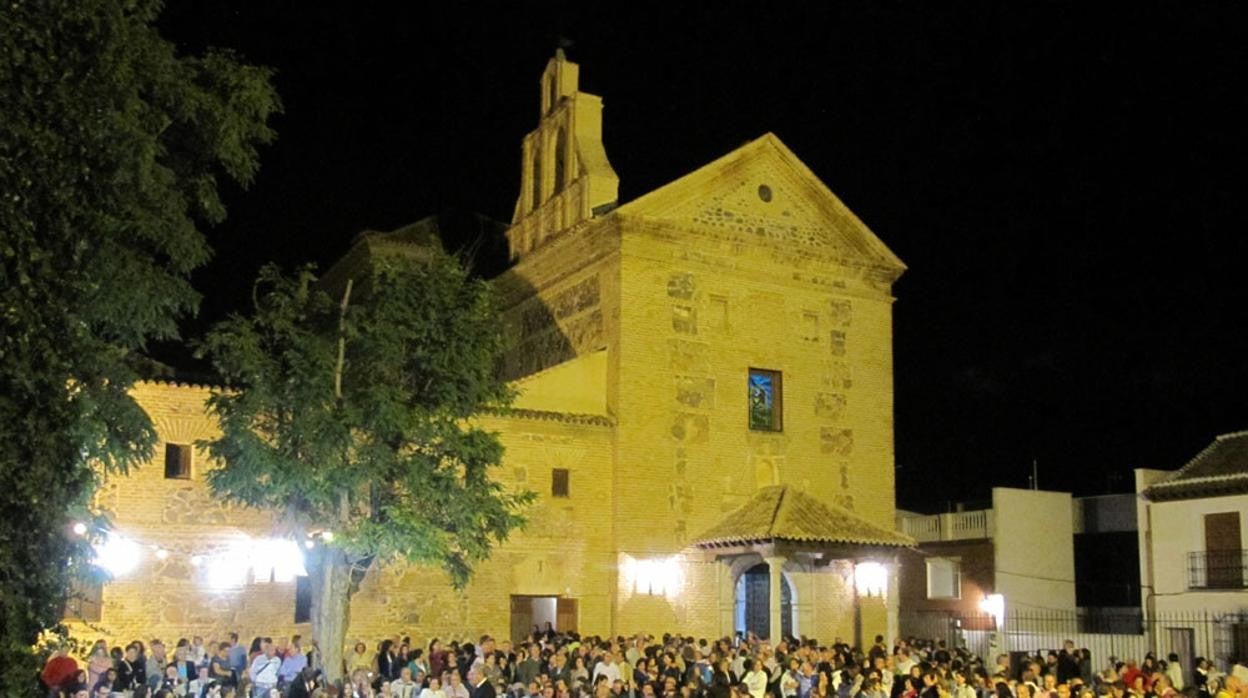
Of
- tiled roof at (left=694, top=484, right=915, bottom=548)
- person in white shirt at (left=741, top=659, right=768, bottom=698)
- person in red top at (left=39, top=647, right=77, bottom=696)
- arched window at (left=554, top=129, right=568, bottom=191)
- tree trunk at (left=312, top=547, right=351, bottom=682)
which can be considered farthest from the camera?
arched window at (left=554, top=129, right=568, bottom=191)

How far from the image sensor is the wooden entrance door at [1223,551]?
2903 cm

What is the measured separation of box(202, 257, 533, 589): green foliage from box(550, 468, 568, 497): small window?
5.05 metres

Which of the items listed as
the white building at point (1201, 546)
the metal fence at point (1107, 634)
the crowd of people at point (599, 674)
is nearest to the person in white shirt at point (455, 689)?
the crowd of people at point (599, 674)

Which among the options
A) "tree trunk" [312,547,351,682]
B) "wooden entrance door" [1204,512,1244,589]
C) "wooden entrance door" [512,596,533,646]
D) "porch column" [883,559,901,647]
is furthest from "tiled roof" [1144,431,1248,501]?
"tree trunk" [312,547,351,682]

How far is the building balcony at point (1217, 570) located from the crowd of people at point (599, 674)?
778 centimetres

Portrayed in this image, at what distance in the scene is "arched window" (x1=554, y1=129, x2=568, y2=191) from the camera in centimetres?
3092

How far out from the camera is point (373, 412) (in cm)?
2012

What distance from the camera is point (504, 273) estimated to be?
3281 cm

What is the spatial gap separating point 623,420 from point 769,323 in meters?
4.22

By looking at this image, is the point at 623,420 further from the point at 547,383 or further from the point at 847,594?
the point at 847,594

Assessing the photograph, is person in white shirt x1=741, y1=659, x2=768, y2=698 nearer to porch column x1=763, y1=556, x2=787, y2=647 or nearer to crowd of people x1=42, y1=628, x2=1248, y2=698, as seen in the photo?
crowd of people x1=42, y1=628, x2=1248, y2=698

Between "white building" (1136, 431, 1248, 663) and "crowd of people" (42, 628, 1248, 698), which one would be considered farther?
"white building" (1136, 431, 1248, 663)

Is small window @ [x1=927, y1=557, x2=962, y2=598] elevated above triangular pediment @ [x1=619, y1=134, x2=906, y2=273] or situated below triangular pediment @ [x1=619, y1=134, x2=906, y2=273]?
below

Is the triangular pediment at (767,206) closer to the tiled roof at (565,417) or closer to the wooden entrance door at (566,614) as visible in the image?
the tiled roof at (565,417)
